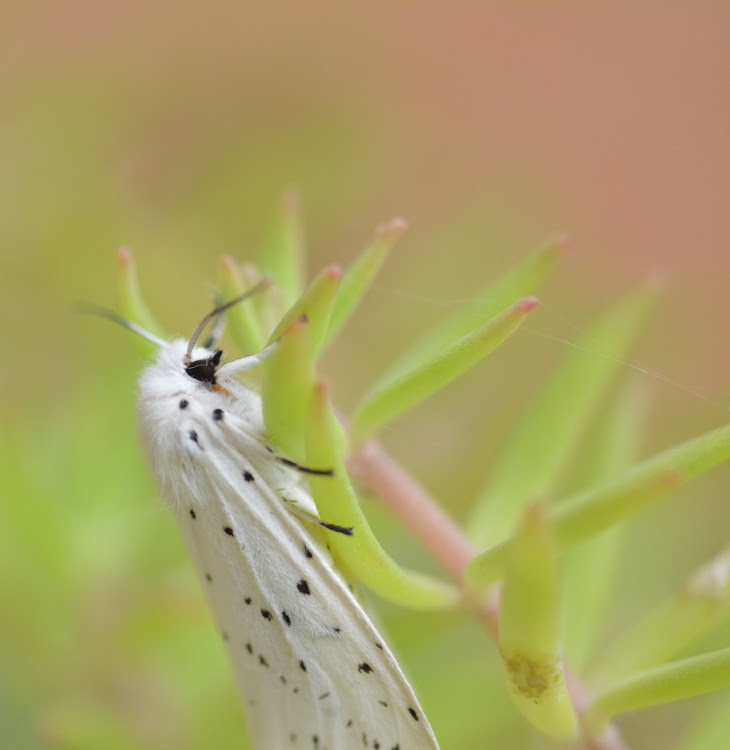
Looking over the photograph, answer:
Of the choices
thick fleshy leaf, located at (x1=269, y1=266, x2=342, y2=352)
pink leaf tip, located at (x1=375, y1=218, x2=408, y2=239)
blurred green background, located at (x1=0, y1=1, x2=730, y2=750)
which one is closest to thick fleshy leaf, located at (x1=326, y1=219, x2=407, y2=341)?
pink leaf tip, located at (x1=375, y1=218, x2=408, y2=239)

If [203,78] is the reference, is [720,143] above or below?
below

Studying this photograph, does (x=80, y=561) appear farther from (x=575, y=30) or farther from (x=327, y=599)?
(x=575, y=30)

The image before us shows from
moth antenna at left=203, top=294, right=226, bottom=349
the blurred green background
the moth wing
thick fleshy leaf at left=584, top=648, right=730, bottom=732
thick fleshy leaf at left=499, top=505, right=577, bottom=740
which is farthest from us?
the blurred green background

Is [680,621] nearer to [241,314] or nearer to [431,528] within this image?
[431,528]

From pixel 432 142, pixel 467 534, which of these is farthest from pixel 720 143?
pixel 467 534

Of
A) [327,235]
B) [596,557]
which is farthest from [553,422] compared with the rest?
[327,235]

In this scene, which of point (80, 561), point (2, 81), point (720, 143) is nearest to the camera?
point (80, 561)

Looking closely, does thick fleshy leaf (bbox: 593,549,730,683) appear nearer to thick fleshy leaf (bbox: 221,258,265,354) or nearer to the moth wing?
the moth wing

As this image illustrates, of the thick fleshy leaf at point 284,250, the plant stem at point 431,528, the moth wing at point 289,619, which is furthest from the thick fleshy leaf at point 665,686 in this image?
the thick fleshy leaf at point 284,250
